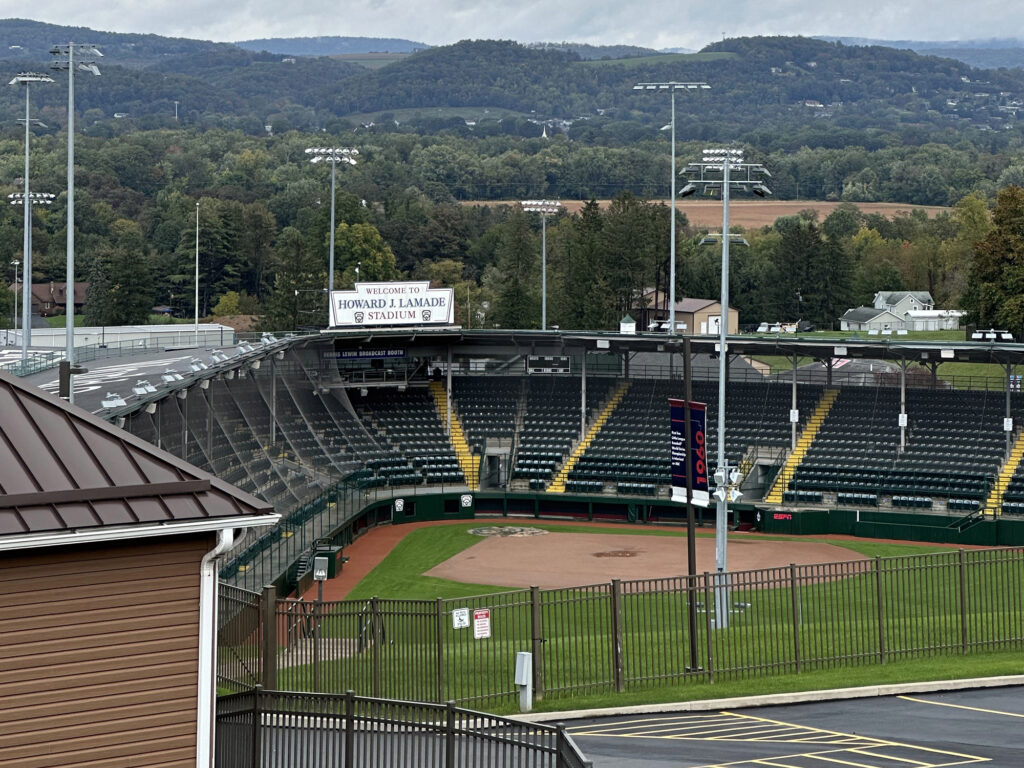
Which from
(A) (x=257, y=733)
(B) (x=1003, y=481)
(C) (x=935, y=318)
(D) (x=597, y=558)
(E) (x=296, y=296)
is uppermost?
(E) (x=296, y=296)

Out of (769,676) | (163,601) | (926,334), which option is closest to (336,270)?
(926,334)

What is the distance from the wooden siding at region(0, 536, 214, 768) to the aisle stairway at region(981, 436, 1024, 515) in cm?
4705

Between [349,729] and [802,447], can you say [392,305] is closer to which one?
[802,447]

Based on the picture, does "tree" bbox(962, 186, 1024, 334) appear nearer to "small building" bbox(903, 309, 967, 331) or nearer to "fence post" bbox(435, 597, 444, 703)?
"small building" bbox(903, 309, 967, 331)

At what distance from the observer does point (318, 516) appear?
161 feet

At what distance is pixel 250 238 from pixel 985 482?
9064 centimetres

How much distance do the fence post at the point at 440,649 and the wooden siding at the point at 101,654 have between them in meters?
9.50

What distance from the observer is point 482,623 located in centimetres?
2205

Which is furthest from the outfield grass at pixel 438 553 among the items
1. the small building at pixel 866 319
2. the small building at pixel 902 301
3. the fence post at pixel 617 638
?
the small building at pixel 902 301

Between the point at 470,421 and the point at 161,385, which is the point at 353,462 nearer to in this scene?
the point at 470,421

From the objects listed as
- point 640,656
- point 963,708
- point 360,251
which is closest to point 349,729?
point 963,708

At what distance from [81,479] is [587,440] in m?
→ 53.6

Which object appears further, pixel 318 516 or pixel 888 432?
pixel 888 432

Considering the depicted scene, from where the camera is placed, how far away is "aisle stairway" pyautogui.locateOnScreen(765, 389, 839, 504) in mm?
59625
